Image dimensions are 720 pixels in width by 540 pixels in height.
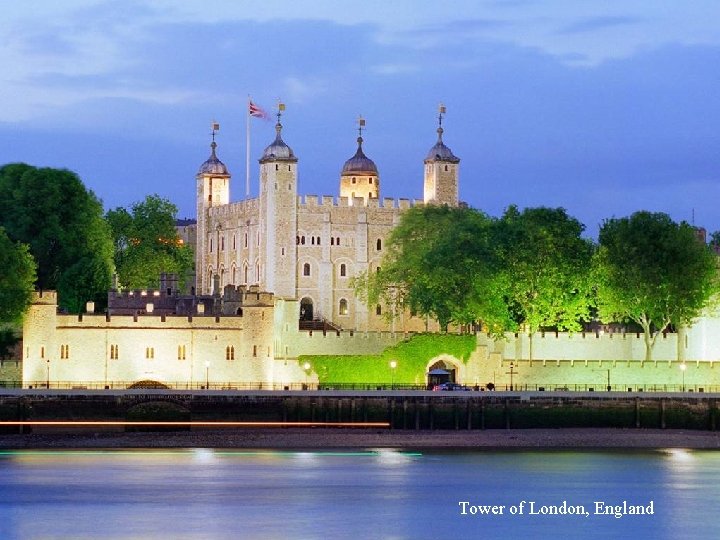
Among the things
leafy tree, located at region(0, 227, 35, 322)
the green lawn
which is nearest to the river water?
leafy tree, located at region(0, 227, 35, 322)

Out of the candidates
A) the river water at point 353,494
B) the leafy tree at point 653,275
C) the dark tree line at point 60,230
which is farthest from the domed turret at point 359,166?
the river water at point 353,494

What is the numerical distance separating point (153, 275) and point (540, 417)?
46.3 meters

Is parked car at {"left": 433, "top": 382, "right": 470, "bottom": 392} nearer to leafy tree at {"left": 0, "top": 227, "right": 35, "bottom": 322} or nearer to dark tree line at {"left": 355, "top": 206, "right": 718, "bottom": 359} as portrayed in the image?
dark tree line at {"left": 355, "top": 206, "right": 718, "bottom": 359}

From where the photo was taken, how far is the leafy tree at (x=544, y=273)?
101000 millimetres

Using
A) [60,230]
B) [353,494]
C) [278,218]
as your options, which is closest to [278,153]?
[278,218]

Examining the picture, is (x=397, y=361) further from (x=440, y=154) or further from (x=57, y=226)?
(x=440, y=154)

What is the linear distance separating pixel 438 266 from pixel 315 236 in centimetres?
2400

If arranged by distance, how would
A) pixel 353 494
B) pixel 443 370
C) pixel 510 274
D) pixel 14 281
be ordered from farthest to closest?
pixel 510 274 < pixel 443 370 < pixel 14 281 < pixel 353 494

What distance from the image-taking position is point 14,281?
9456cm

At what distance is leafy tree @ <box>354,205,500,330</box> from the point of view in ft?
338

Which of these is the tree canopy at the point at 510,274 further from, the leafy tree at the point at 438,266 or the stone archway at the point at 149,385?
the stone archway at the point at 149,385

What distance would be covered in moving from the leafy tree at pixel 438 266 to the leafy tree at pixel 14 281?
59.7 ft

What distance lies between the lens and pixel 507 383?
9988 cm

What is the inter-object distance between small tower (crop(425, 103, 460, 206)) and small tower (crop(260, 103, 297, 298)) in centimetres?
835
